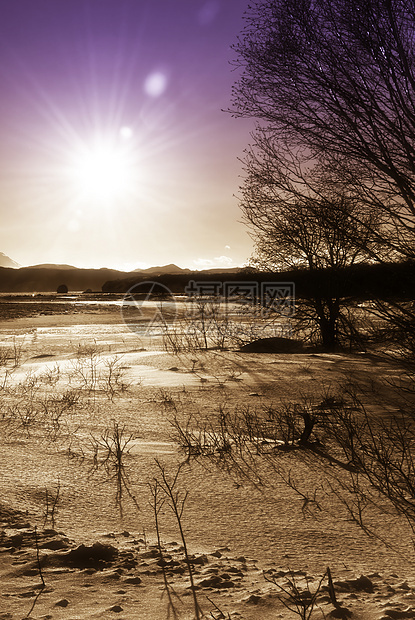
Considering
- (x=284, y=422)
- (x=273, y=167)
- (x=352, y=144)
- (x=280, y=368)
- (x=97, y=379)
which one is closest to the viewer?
(x=284, y=422)

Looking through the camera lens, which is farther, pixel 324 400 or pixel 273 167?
pixel 273 167

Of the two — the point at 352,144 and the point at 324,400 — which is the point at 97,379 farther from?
the point at 352,144

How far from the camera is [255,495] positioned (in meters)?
2.54

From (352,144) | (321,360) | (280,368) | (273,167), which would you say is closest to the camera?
(352,144)

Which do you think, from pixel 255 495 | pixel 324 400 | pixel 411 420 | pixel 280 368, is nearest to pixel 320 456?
pixel 255 495

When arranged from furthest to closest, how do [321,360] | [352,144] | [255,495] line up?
[321,360], [352,144], [255,495]

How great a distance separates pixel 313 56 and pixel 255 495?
4.16 meters

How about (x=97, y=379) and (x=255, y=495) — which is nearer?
(x=255, y=495)

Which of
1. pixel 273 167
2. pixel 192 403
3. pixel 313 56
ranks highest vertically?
pixel 313 56

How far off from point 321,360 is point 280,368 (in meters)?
1.07

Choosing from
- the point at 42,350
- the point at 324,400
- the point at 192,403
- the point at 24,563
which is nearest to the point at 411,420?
the point at 324,400

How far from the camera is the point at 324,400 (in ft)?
15.4

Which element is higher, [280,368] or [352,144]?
[352,144]

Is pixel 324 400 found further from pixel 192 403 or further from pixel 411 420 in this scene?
pixel 192 403
